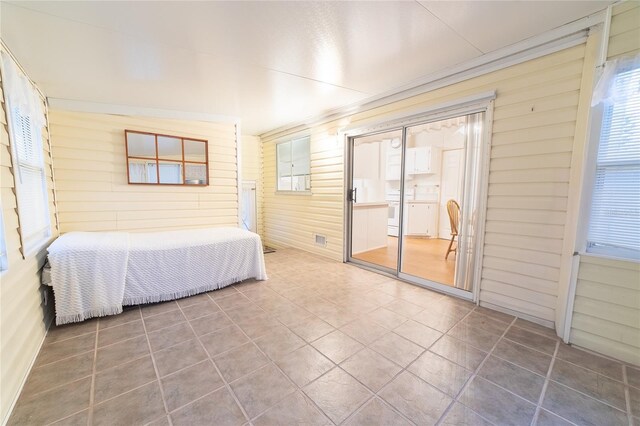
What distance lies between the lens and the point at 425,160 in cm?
638

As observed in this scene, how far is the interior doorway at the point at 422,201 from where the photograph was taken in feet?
9.27

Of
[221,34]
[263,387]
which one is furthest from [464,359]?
[221,34]

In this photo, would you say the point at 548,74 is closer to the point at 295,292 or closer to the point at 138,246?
the point at 295,292

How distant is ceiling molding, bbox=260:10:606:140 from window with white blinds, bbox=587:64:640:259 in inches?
18.2

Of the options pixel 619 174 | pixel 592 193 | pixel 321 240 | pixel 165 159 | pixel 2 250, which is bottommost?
pixel 321 240

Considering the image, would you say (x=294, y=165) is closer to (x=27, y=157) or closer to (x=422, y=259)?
(x=422, y=259)

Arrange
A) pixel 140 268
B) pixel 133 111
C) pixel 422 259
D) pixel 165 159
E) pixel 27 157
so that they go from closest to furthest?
pixel 27 157, pixel 140 268, pixel 133 111, pixel 165 159, pixel 422 259

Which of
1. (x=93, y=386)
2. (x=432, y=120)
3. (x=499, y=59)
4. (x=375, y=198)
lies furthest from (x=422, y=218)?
(x=93, y=386)

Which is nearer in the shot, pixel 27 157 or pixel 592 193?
pixel 592 193

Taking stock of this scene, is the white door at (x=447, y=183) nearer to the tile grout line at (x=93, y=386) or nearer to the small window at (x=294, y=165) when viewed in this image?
the small window at (x=294, y=165)

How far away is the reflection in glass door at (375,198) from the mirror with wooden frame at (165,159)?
101 inches

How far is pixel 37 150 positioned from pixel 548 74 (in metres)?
5.06

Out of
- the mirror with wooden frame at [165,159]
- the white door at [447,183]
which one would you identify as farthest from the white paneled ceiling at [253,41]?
the white door at [447,183]

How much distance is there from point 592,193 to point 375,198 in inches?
175
